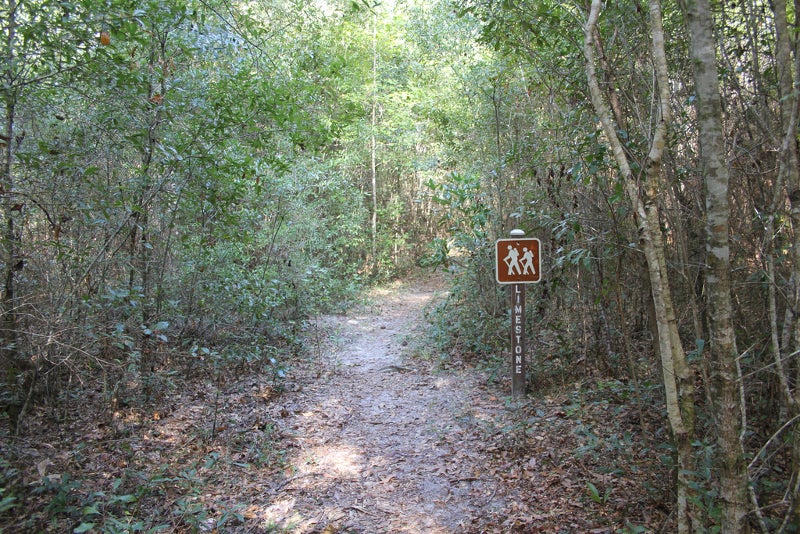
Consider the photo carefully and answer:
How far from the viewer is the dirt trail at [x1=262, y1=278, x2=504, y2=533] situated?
148 inches

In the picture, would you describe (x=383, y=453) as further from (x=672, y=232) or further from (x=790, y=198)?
(x=790, y=198)

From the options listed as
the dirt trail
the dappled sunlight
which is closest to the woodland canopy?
the dirt trail

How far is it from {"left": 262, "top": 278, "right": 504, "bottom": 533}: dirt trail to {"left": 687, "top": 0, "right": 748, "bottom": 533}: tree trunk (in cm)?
178

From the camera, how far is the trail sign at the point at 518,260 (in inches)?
218

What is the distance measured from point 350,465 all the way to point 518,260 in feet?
9.32

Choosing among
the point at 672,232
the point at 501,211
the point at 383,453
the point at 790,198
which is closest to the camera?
the point at 790,198

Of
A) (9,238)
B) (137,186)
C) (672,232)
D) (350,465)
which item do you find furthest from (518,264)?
(9,238)

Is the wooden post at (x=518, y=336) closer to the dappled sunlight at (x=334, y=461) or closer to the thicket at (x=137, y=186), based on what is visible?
the dappled sunlight at (x=334, y=461)

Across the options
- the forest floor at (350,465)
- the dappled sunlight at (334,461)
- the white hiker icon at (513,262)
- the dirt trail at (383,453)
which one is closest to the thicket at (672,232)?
the white hiker icon at (513,262)

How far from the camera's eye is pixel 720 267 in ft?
7.80

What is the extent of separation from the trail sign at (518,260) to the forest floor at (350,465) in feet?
4.48

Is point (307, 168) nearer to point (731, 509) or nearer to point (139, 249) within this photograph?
point (139, 249)

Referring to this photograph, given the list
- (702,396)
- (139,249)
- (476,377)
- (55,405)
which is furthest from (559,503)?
(139,249)

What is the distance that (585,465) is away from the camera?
3.93 metres
